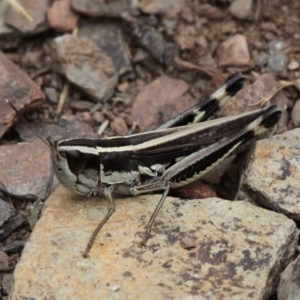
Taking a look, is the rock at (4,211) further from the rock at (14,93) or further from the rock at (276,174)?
the rock at (276,174)

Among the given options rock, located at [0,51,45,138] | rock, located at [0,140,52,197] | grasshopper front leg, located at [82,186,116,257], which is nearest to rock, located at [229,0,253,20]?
rock, located at [0,51,45,138]

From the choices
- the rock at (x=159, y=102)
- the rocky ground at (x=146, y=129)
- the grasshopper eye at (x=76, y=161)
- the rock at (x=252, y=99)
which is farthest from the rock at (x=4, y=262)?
the rock at (x=252, y=99)

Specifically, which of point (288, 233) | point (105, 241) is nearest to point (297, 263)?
point (288, 233)

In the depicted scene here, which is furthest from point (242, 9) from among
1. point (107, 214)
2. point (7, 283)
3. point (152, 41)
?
point (7, 283)

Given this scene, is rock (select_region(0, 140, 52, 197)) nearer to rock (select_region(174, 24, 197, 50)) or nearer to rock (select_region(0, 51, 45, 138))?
rock (select_region(0, 51, 45, 138))

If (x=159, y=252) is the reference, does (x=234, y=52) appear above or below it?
above

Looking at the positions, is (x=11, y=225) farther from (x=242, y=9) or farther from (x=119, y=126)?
(x=242, y=9)
